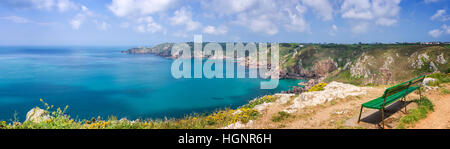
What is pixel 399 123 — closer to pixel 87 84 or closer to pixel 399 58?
pixel 87 84

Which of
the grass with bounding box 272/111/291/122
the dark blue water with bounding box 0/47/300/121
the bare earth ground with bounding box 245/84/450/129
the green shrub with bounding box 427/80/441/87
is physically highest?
the green shrub with bounding box 427/80/441/87

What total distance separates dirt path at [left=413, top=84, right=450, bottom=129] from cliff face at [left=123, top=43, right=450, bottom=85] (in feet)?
180

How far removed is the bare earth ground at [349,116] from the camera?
612 centimetres

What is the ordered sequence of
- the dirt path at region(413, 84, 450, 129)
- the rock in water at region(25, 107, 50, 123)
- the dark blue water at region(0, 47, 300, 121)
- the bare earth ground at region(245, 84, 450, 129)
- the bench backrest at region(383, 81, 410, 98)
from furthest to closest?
the dark blue water at region(0, 47, 300, 121), the rock in water at region(25, 107, 50, 123), the bare earth ground at region(245, 84, 450, 129), the bench backrest at region(383, 81, 410, 98), the dirt path at region(413, 84, 450, 129)

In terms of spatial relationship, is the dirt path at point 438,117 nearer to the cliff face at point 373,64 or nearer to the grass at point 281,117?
the grass at point 281,117

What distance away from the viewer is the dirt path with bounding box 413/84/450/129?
5.58 meters

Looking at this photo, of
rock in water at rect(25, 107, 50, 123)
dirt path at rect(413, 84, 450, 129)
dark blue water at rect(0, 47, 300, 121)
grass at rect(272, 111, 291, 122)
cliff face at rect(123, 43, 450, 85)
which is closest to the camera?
dirt path at rect(413, 84, 450, 129)

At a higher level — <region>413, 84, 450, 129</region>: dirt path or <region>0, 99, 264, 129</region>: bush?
<region>413, 84, 450, 129</region>: dirt path

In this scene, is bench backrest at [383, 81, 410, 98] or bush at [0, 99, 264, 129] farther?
bush at [0, 99, 264, 129]

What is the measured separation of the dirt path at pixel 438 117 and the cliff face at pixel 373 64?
5483cm

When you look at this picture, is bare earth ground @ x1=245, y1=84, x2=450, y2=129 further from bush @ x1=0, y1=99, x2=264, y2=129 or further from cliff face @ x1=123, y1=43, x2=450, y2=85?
cliff face @ x1=123, y1=43, x2=450, y2=85

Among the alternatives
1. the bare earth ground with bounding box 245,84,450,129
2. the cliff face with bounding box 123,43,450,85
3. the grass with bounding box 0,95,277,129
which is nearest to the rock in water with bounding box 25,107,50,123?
the grass with bounding box 0,95,277,129
